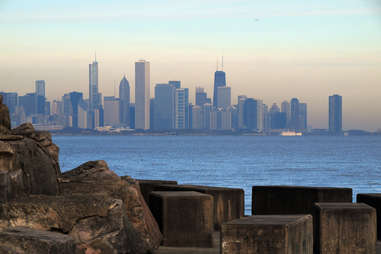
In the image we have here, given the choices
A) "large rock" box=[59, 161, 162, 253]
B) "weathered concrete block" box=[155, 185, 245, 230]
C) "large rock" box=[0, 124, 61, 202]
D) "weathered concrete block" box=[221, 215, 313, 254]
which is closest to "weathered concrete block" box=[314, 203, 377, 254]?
"weathered concrete block" box=[221, 215, 313, 254]

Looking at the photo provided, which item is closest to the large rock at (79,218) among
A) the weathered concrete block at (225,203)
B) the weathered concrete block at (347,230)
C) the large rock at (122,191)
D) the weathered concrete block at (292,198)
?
the large rock at (122,191)

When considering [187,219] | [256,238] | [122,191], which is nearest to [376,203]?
[187,219]

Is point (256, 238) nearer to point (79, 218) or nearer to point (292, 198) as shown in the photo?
point (79, 218)

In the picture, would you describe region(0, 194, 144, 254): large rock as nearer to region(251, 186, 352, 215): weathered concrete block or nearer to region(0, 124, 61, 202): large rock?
region(0, 124, 61, 202): large rock

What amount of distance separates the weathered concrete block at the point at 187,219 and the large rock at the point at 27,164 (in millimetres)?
1462

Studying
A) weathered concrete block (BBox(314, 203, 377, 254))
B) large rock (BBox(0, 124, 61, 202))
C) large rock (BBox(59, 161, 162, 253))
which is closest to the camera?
large rock (BBox(0, 124, 61, 202))

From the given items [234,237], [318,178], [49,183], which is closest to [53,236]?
[234,237]

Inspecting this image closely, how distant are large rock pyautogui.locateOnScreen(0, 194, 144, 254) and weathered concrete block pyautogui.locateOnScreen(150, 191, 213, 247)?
1.45m

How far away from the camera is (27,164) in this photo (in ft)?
25.6

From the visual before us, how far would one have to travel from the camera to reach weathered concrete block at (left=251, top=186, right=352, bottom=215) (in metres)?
10.3

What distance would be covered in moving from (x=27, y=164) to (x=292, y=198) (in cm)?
432

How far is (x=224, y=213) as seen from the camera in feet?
34.6

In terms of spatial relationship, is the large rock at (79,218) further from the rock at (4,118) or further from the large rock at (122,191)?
the rock at (4,118)

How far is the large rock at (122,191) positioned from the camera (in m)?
8.63
